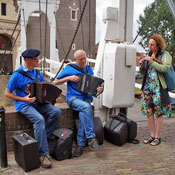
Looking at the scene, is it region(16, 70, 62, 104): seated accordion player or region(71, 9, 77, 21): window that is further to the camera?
region(71, 9, 77, 21): window

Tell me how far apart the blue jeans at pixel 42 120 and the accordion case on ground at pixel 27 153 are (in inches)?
6.1

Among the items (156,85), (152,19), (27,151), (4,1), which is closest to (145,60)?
(156,85)

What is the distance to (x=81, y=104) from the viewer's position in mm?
3438

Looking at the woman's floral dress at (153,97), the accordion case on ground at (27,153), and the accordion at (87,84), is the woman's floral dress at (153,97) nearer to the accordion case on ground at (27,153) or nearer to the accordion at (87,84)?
the accordion at (87,84)

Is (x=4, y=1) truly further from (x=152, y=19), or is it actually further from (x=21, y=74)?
(x=21, y=74)

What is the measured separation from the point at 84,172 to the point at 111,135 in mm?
1086

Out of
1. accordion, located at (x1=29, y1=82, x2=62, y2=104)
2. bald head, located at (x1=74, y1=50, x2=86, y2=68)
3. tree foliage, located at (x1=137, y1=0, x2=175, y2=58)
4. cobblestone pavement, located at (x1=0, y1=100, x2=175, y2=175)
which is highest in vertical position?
tree foliage, located at (x1=137, y1=0, x2=175, y2=58)

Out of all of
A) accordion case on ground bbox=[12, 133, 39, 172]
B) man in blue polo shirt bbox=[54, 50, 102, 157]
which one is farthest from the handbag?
accordion case on ground bbox=[12, 133, 39, 172]

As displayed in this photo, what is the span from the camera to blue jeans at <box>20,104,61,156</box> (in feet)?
9.86

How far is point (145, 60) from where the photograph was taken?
3.69 meters

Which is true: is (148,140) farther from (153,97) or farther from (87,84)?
(87,84)

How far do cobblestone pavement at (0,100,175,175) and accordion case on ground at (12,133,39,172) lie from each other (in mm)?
77

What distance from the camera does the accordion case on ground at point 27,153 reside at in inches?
109

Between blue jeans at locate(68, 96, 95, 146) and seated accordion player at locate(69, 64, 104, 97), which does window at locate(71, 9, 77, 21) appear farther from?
blue jeans at locate(68, 96, 95, 146)
